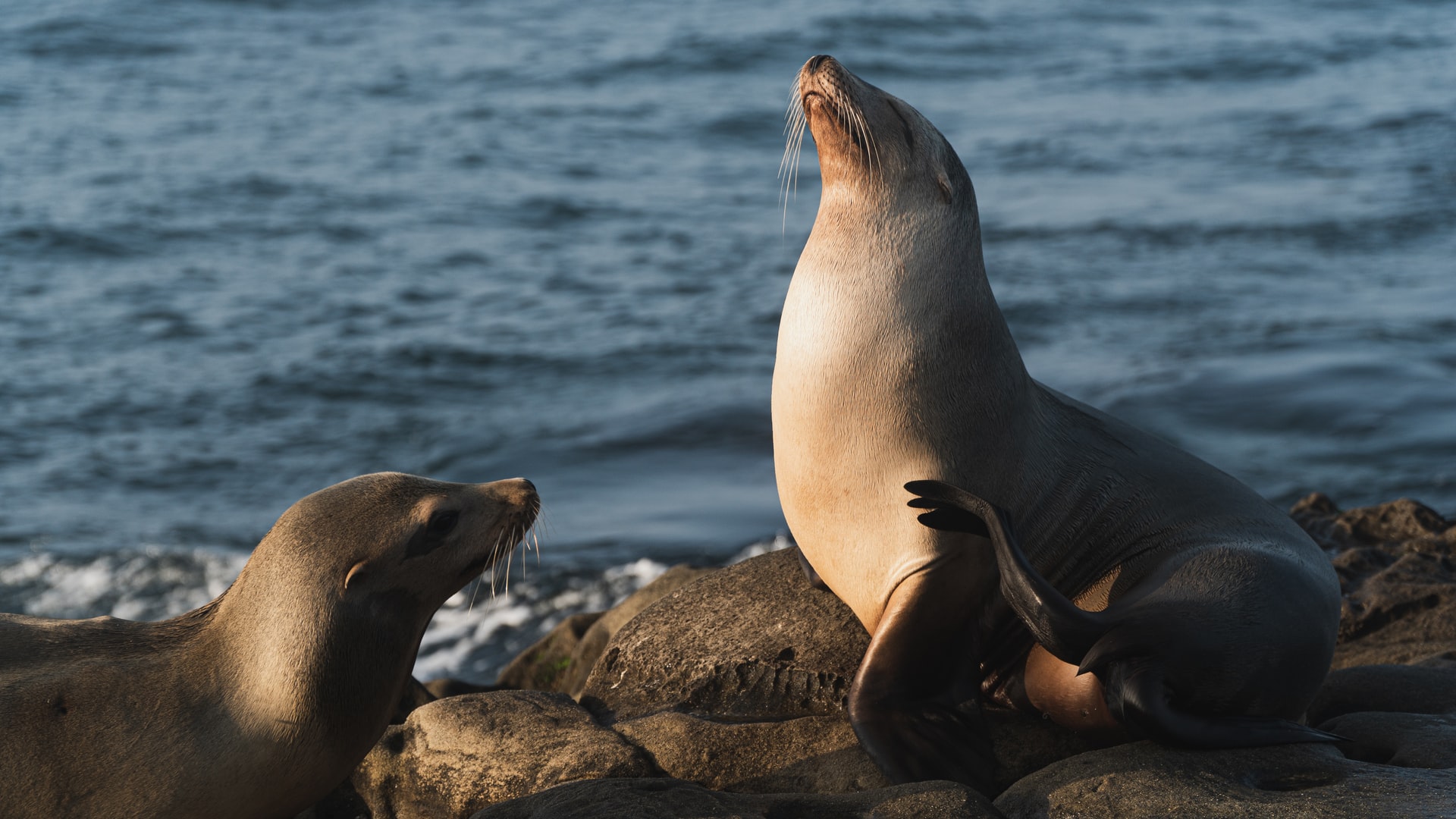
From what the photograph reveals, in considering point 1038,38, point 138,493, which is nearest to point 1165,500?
point 138,493

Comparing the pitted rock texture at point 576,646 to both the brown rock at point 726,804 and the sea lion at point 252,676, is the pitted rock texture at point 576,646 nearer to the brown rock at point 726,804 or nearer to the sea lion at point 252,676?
the sea lion at point 252,676

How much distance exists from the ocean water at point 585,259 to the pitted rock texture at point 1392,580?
2.52 m

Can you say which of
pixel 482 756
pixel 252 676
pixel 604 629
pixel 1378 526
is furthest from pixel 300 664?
pixel 1378 526

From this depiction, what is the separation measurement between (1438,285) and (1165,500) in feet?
37.1

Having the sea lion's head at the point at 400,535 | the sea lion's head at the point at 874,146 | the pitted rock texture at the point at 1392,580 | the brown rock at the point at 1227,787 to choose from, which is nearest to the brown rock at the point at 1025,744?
the brown rock at the point at 1227,787

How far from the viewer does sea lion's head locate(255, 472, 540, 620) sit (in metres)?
4.21

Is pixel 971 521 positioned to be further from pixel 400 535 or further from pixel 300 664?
pixel 300 664

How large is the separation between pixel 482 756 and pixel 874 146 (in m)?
2.47

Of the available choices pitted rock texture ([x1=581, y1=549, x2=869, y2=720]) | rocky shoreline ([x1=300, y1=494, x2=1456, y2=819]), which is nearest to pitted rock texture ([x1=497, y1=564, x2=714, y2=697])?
rocky shoreline ([x1=300, y1=494, x2=1456, y2=819])

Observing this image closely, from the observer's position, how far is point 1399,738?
4590mm

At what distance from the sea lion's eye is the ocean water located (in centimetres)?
400

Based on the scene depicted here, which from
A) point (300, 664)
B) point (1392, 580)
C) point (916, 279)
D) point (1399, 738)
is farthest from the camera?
point (1392, 580)

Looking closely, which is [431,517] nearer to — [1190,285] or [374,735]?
[374,735]

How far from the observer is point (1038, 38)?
26.9 m
